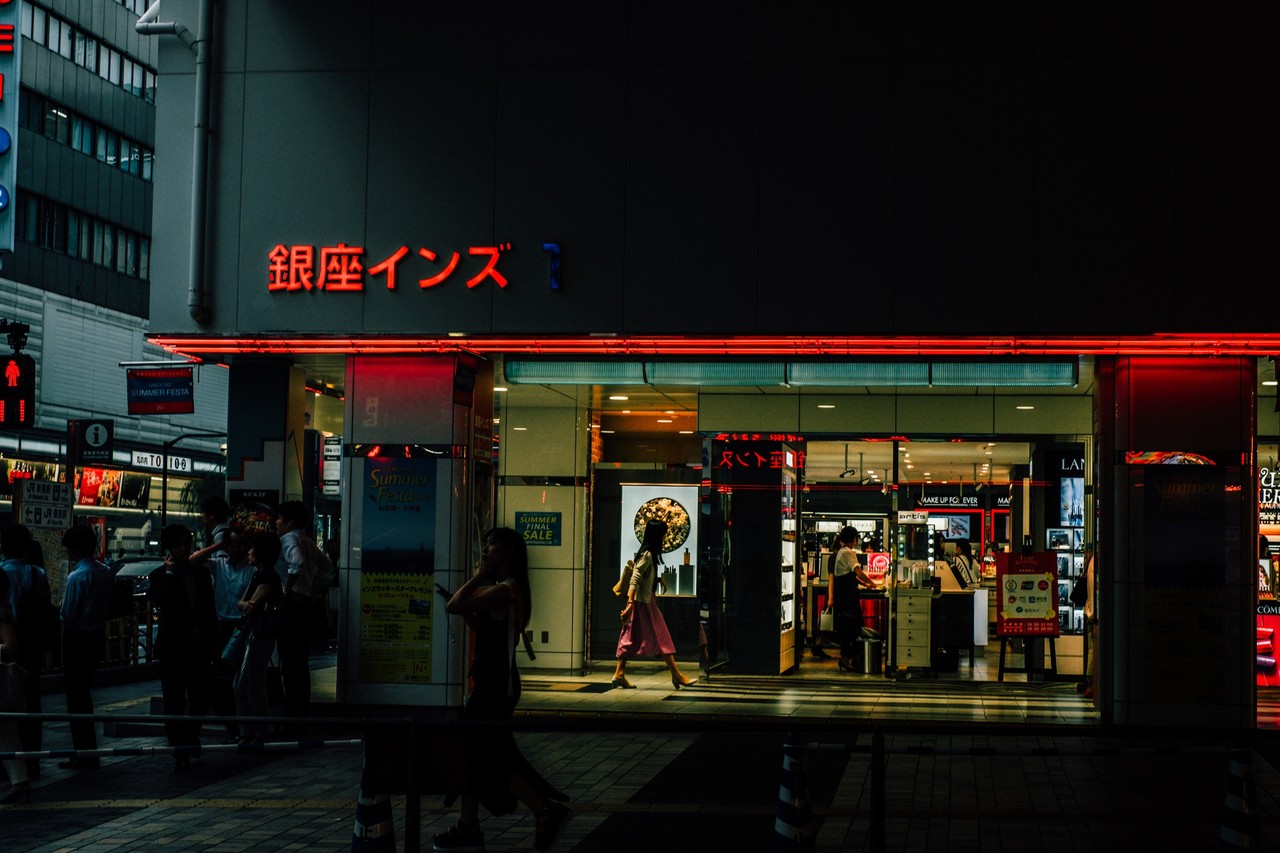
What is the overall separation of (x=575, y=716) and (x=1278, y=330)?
21.3 ft

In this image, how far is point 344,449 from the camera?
43.2 feet

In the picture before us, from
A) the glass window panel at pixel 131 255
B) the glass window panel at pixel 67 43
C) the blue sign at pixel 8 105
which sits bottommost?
the blue sign at pixel 8 105

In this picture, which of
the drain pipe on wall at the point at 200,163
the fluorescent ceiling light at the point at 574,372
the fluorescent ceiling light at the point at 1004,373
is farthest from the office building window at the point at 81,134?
the fluorescent ceiling light at the point at 1004,373

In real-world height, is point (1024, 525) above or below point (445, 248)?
below

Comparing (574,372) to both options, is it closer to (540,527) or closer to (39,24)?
(540,527)

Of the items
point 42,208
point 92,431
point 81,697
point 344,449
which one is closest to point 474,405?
point 344,449

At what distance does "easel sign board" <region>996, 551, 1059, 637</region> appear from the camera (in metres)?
16.0

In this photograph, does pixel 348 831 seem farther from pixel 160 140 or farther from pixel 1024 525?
pixel 1024 525

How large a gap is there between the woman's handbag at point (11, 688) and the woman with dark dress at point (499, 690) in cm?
352

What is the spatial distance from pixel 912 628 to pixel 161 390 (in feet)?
28.0

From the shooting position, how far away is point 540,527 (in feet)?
58.2

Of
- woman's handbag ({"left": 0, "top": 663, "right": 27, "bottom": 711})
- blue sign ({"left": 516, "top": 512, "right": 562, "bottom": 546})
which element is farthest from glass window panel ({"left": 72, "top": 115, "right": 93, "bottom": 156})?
woman's handbag ({"left": 0, "top": 663, "right": 27, "bottom": 711})

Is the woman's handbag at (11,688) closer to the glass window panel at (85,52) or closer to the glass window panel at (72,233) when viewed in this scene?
the glass window panel at (72,233)

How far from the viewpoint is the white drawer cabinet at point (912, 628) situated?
16.9m
